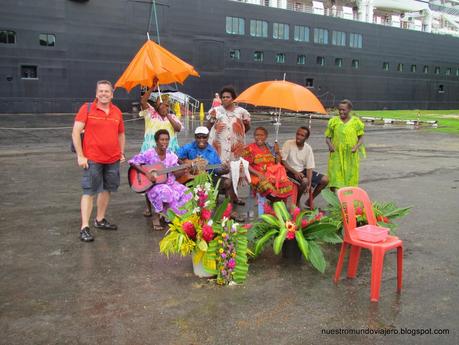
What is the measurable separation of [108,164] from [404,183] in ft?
19.7

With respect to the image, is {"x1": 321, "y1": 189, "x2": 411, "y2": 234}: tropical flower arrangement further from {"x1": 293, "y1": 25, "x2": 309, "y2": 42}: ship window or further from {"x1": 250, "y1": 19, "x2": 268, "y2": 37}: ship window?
{"x1": 293, "y1": 25, "x2": 309, "y2": 42}: ship window

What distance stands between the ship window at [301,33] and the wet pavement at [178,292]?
1235 inches

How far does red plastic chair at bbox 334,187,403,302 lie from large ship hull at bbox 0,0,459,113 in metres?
25.2

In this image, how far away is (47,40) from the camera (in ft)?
86.0

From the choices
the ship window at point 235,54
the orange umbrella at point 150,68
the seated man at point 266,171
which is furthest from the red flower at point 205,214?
the ship window at point 235,54

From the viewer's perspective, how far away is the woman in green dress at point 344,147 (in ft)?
21.1

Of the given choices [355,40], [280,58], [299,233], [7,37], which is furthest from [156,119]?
[355,40]

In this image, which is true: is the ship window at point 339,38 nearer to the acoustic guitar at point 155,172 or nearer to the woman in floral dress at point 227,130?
the woman in floral dress at point 227,130

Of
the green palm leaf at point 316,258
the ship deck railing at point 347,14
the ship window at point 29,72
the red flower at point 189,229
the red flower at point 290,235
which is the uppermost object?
the ship deck railing at point 347,14

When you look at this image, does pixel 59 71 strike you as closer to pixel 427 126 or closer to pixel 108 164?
pixel 427 126

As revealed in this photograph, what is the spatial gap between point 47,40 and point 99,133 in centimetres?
2399

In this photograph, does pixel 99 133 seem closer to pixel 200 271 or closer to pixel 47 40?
pixel 200 271

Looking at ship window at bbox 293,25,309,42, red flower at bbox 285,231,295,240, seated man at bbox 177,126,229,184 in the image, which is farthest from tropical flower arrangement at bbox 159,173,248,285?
ship window at bbox 293,25,309,42

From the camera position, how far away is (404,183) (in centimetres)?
897
